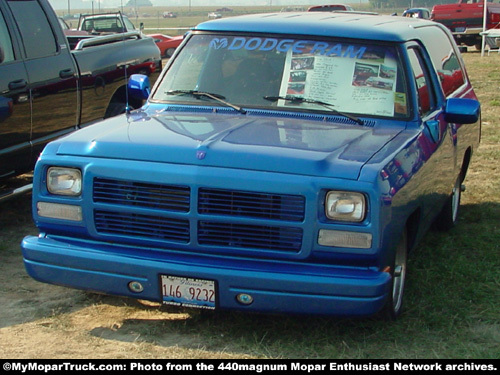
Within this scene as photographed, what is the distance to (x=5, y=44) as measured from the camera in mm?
6211

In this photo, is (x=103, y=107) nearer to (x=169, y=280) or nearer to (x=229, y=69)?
(x=229, y=69)

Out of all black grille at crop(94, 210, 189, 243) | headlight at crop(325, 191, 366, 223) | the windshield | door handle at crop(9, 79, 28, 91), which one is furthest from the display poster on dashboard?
door handle at crop(9, 79, 28, 91)

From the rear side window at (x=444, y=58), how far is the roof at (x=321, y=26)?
0.65 ft

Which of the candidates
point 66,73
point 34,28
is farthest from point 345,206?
point 34,28

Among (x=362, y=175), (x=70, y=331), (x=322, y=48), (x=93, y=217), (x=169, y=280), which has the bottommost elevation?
(x=70, y=331)

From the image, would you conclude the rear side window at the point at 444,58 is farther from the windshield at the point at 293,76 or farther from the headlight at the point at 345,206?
the headlight at the point at 345,206

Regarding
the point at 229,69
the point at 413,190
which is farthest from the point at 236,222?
the point at 229,69

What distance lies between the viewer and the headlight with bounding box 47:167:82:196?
4090mm

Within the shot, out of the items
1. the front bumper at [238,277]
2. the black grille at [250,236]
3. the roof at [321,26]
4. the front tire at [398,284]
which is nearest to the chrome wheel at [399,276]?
the front tire at [398,284]

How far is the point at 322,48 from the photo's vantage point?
5.05 metres

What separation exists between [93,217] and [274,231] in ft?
3.23

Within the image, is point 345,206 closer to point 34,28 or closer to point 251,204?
point 251,204

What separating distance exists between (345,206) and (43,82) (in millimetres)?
3663

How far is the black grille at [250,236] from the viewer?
3824 millimetres
